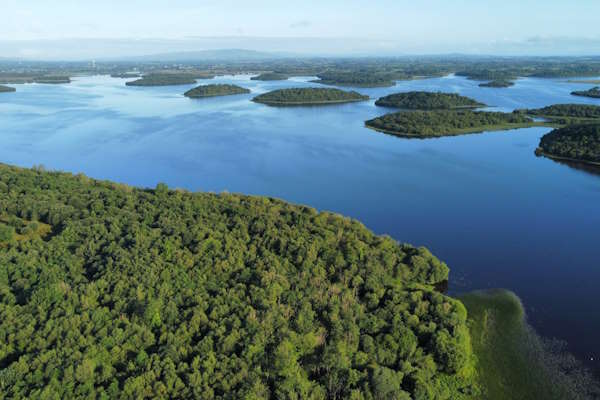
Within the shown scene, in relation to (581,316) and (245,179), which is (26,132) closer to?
(245,179)

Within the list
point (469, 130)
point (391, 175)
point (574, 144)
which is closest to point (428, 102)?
point (469, 130)

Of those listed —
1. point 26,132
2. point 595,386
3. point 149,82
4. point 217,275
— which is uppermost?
point 149,82

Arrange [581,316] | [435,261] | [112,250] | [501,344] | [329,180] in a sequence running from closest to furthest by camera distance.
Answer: [501,344] → [581,316] → [112,250] → [435,261] → [329,180]

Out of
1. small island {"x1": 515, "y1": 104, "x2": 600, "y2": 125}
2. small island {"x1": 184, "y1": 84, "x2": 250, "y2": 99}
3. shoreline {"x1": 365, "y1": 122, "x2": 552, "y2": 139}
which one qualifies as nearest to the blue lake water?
shoreline {"x1": 365, "y1": 122, "x2": 552, "y2": 139}

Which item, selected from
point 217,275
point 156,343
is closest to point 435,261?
point 217,275

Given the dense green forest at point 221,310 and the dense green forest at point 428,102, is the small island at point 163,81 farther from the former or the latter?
the dense green forest at point 221,310

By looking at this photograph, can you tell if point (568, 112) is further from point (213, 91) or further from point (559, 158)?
point (213, 91)

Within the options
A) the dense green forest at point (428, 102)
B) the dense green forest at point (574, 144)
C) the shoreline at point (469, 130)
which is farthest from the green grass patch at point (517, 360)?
the dense green forest at point (428, 102)

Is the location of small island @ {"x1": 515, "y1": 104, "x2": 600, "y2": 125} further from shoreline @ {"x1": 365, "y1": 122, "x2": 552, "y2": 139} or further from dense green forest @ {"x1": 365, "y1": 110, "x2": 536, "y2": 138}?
dense green forest @ {"x1": 365, "y1": 110, "x2": 536, "y2": 138}
